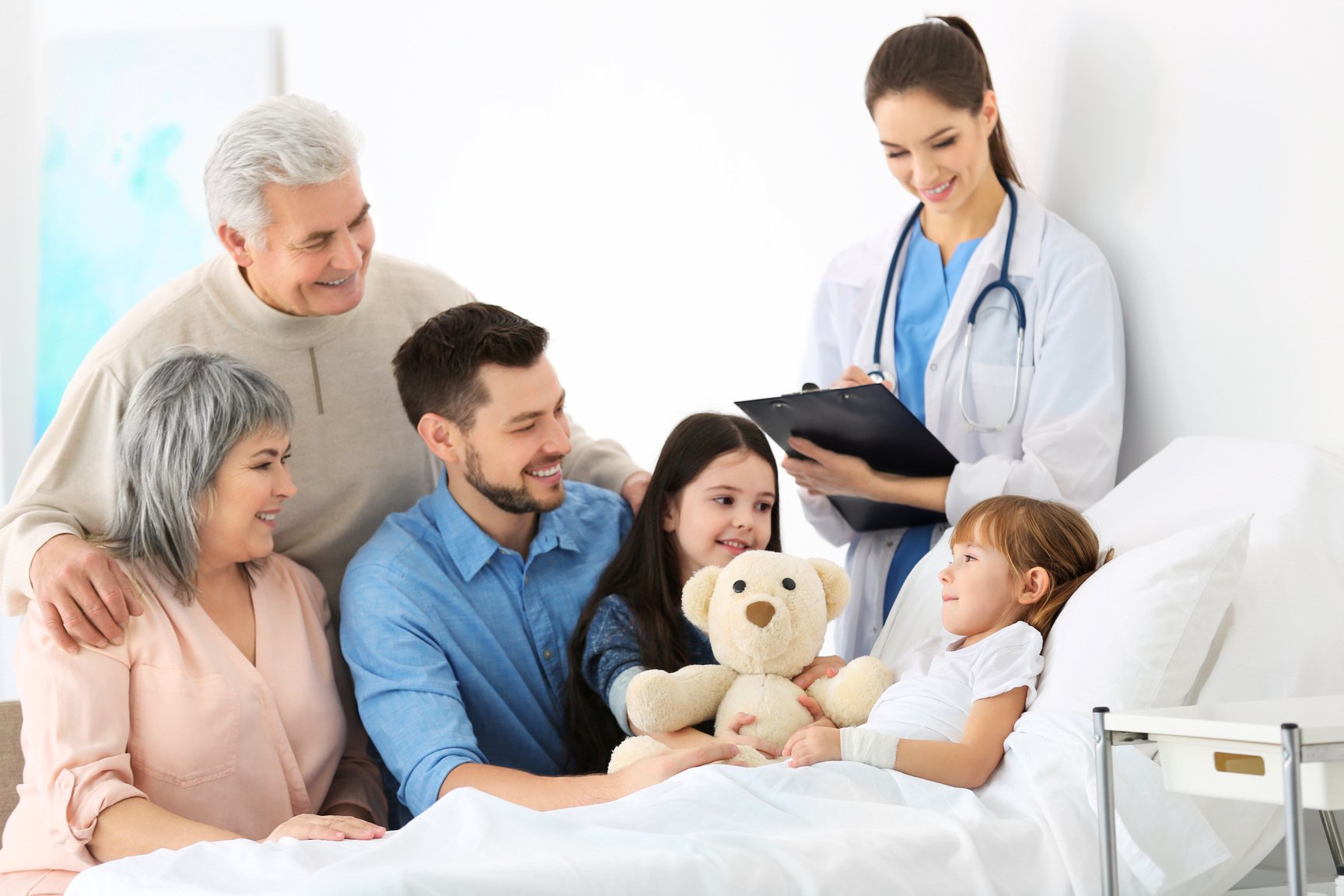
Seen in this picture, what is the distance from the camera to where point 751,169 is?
3.24 m

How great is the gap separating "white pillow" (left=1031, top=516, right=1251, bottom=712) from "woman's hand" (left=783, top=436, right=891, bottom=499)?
0.61 meters

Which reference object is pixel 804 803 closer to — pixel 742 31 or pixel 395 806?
pixel 395 806

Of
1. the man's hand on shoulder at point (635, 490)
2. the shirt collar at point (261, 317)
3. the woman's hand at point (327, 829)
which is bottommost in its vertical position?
the woman's hand at point (327, 829)

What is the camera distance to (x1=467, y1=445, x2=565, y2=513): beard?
2.13 meters

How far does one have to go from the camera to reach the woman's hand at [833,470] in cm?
225

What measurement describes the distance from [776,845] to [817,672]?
62cm

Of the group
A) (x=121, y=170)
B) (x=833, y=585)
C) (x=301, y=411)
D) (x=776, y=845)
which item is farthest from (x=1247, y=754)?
(x=121, y=170)

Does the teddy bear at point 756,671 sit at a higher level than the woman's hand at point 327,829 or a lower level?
higher

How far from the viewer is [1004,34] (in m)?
2.64

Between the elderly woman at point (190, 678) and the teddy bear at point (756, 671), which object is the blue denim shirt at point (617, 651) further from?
the elderly woman at point (190, 678)

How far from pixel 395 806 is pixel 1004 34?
1.90 m

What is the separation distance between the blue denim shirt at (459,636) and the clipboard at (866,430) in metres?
0.38

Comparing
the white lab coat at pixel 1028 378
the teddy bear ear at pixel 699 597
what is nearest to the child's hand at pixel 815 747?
the teddy bear ear at pixel 699 597

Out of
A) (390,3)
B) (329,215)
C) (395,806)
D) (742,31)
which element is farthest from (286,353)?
(390,3)
